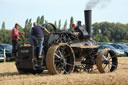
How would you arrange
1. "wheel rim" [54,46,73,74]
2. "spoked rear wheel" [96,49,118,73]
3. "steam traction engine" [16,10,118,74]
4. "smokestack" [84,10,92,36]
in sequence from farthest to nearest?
1. "smokestack" [84,10,92,36]
2. "spoked rear wheel" [96,49,118,73]
3. "wheel rim" [54,46,73,74]
4. "steam traction engine" [16,10,118,74]

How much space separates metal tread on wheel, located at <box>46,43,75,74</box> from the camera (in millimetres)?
8141

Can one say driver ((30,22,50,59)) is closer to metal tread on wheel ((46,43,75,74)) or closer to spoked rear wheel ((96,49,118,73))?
metal tread on wheel ((46,43,75,74))

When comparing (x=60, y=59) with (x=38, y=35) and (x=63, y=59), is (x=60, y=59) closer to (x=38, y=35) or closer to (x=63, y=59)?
(x=63, y=59)

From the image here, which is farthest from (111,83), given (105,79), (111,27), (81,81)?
(111,27)

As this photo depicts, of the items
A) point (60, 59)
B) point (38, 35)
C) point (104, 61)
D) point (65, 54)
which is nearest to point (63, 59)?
point (60, 59)

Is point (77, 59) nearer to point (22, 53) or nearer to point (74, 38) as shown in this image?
point (74, 38)

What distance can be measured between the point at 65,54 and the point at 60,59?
47 cm

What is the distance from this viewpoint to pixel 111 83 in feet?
22.4

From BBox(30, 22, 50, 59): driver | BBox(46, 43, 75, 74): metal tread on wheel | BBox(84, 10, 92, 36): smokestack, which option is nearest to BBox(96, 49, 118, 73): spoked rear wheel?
BBox(84, 10, 92, 36): smokestack

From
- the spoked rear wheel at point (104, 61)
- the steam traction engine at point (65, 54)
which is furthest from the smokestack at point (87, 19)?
the spoked rear wheel at point (104, 61)

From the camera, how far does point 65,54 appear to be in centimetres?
906

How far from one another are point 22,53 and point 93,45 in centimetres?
296

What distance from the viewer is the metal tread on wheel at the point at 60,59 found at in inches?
320

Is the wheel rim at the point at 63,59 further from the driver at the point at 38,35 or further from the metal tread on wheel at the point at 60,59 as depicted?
the driver at the point at 38,35
